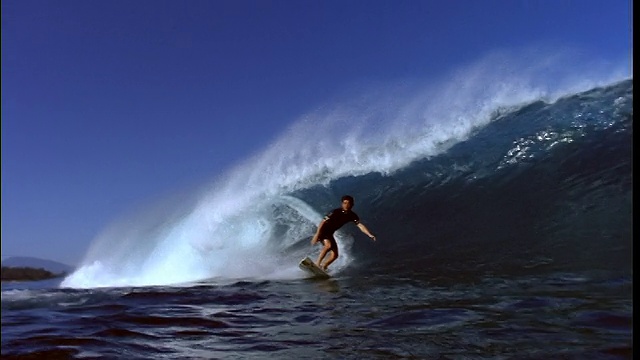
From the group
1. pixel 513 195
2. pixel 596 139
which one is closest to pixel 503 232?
pixel 513 195

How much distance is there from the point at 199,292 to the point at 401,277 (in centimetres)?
261

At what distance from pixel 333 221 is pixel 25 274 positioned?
6326mm

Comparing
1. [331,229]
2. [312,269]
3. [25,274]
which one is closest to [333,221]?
[331,229]

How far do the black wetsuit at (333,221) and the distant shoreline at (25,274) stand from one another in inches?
238

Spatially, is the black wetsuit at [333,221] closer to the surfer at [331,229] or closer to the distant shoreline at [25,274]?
the surfer at [331,229]

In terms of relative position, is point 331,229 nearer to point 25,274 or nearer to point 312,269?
point 312,269

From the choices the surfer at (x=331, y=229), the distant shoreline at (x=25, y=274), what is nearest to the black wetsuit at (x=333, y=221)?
the surfer at (x=331, y=229)

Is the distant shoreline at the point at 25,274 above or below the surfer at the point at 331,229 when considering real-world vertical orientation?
below

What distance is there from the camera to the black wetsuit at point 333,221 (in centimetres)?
823

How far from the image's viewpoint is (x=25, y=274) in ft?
7.38

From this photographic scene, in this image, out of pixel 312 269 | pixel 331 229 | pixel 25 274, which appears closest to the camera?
pixel 25 274

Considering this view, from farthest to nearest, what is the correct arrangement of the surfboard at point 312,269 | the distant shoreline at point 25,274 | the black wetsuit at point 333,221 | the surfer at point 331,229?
the black wetsuit at point 333,221 → the surfer at point 331,229 → the surfboard at point 312,269 → the distant shoreline at point 25,274

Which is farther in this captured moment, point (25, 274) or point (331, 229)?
point (331, 229)

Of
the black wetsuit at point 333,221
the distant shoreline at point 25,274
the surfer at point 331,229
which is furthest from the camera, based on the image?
the black wetsuit at point 333,221
